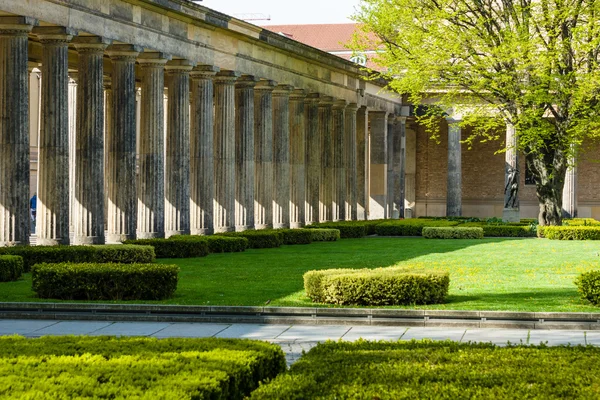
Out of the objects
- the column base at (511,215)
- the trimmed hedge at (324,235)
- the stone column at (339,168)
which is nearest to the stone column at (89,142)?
the trimmed hedge at (324,235)

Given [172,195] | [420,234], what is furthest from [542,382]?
[420,234]

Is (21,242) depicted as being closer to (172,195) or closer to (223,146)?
(172,195)

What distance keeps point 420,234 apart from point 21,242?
95.1 feet

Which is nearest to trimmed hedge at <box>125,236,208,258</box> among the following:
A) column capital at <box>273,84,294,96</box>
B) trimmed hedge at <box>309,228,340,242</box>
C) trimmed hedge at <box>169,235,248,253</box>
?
trimmed hedge at <box>169,235,248,253</box>

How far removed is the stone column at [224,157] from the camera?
4794cm

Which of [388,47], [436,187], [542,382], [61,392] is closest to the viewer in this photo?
[61,392]

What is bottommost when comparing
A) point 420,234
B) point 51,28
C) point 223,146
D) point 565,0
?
point 420,234

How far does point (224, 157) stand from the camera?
48281 mm

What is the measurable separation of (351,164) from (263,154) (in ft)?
43.4

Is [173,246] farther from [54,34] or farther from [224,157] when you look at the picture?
[224,157]

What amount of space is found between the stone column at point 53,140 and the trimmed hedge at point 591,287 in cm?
1853

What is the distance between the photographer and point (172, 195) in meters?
43.9

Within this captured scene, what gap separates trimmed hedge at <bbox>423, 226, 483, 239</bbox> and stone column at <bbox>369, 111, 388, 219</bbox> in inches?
659

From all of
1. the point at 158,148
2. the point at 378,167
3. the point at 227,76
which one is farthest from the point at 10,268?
the point at 378,167
